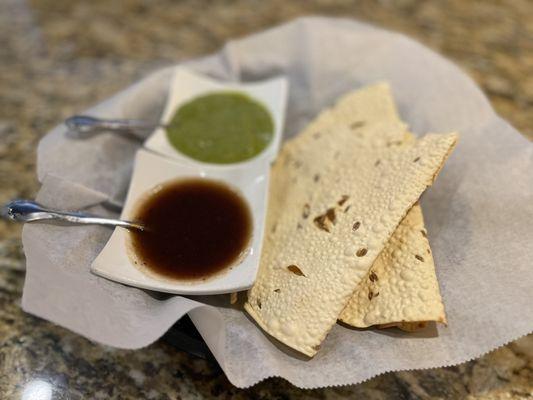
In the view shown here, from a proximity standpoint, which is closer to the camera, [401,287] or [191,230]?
[401,287]

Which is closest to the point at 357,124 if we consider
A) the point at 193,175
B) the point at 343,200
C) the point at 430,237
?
the point at 343,200

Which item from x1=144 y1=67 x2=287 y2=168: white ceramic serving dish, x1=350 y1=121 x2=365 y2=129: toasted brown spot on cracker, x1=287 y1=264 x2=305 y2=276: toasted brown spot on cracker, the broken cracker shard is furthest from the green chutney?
x1=287 y1=264 x2=305 y2=276: toasted brown spot on cracker

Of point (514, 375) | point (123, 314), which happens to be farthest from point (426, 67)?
point (123, 314)

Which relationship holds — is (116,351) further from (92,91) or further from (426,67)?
(426,67)

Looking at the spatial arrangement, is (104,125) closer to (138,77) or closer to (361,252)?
(138,77)

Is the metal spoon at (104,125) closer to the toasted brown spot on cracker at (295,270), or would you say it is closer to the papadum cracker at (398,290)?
the toasted brown spot on cracker at (295,270)
